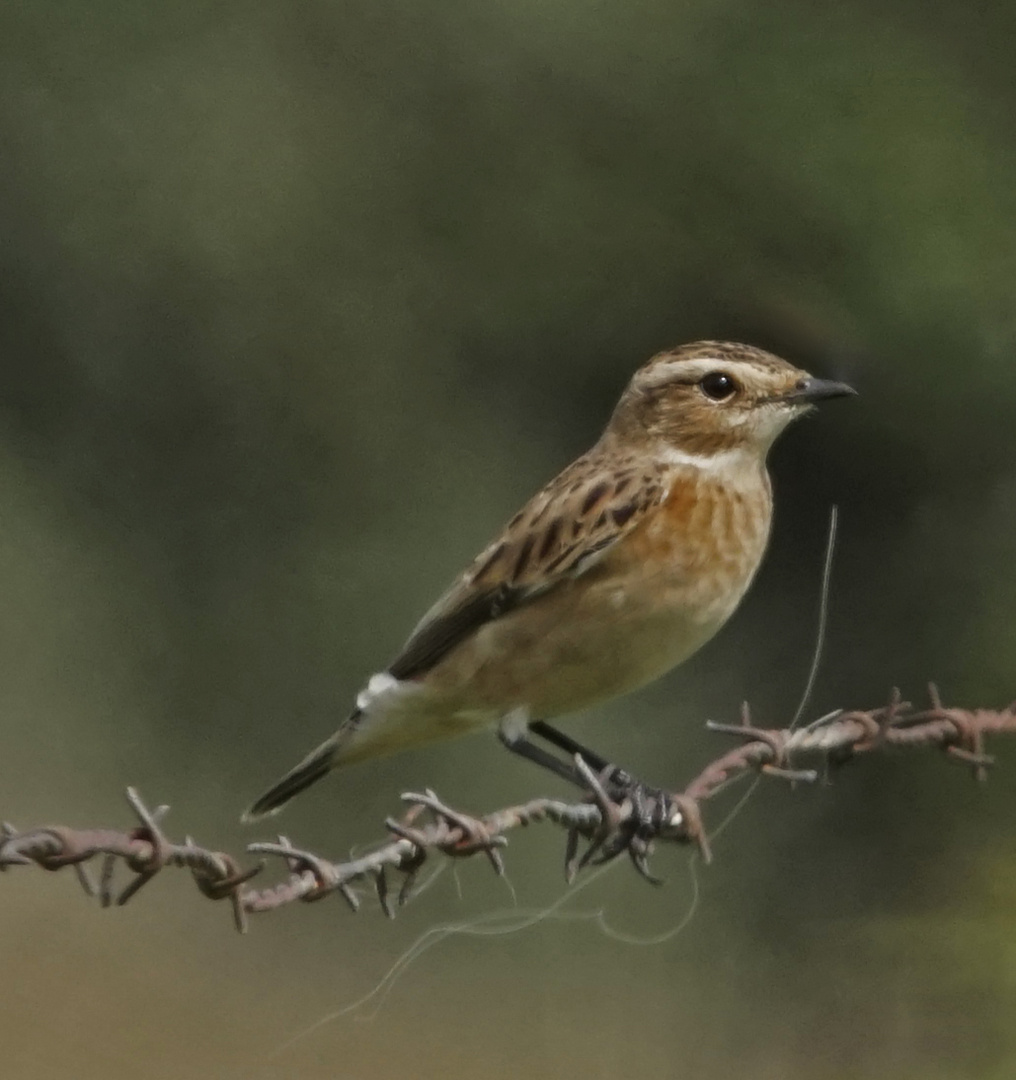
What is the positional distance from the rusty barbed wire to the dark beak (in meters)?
0.48

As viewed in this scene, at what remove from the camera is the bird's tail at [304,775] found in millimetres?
2799

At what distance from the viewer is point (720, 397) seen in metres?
2.66

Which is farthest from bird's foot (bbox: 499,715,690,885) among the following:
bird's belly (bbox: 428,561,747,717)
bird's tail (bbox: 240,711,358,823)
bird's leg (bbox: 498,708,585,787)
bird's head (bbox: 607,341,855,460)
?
bird's head (bbox: 607,341,855,460)

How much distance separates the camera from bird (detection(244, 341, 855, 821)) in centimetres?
262

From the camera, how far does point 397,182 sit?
3922mm

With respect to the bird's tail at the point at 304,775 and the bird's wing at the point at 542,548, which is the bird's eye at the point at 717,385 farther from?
the bird's tail at the point at 304,775

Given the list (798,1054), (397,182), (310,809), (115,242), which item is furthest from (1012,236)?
(115,242)

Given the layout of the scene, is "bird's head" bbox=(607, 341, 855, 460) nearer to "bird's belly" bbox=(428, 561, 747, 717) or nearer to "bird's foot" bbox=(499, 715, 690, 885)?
"bird's belly" bbox=(428, 561, 747, 717)

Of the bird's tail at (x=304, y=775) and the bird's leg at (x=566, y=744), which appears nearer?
the bird's tail at (x=304, y=775)

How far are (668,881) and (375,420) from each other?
1323 millimetres

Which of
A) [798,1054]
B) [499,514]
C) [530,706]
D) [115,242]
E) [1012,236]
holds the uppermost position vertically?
[115,242]

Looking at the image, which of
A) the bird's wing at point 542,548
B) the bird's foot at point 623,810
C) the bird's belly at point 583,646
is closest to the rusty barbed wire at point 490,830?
the bird's foot at point 623,810

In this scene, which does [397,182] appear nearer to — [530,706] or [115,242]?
[115,242]

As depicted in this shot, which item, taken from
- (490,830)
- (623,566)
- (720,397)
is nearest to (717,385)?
(720,397)
